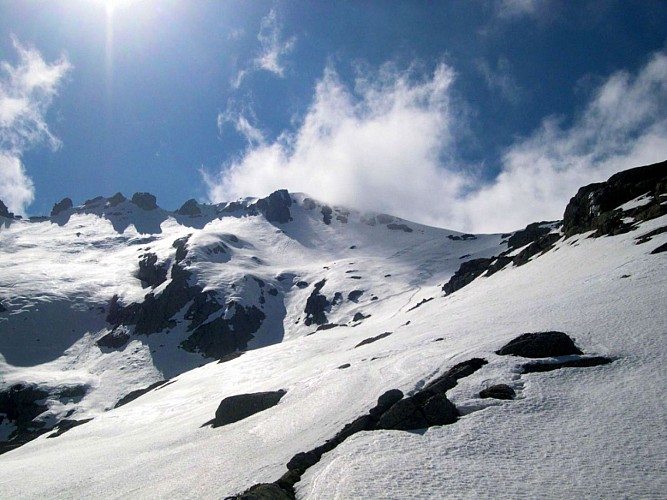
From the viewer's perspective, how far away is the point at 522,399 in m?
16.1

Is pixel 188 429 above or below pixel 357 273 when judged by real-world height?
below

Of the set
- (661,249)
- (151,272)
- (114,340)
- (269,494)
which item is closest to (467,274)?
(661,249)

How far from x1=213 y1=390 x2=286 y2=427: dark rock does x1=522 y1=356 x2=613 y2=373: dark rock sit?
52.8 feet

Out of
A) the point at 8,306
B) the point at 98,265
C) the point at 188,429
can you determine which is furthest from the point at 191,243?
the point at 188,429

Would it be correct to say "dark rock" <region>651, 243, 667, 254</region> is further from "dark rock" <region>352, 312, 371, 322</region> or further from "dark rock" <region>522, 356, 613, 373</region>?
"dark rock" <region>352, 312, 371, 322</region>

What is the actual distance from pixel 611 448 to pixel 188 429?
25.7m

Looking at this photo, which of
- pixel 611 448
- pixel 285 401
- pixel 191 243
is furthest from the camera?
pixel 191 243

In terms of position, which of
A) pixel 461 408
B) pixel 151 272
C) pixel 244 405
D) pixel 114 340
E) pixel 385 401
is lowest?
pixel 461 408

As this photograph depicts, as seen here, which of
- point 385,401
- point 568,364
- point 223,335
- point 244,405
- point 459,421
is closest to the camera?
point 459,421

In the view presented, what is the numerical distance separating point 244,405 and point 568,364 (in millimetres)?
19650

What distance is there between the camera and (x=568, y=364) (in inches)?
722

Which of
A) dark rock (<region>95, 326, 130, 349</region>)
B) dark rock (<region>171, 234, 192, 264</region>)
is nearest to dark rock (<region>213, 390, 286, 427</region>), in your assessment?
dark rock (<region>95, 326, 130, 349</region>)

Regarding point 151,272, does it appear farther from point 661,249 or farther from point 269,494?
point 269,494

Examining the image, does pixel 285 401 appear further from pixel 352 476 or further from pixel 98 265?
pixel 98 265
